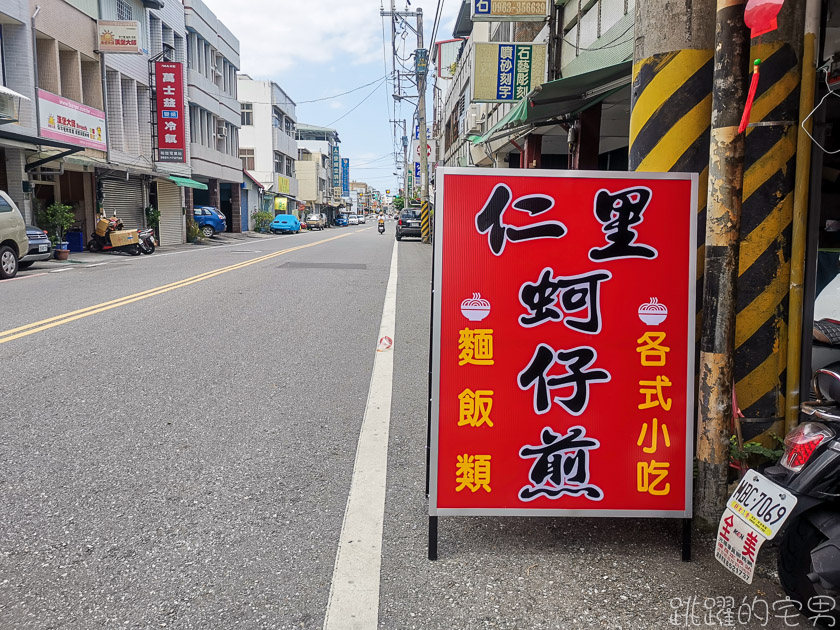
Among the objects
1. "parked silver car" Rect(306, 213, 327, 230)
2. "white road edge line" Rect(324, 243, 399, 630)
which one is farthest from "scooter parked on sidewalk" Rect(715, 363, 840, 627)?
"parked silver car" Rect(306, 213, 327, 230)

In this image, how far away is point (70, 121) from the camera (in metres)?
21.5

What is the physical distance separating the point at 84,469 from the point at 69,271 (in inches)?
515

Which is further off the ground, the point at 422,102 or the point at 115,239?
the point at 422,102

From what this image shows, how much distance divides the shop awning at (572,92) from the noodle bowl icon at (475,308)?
15.8 feet

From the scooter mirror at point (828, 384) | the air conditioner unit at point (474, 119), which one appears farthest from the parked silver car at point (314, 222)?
the scooter mirror at point (828, 384)

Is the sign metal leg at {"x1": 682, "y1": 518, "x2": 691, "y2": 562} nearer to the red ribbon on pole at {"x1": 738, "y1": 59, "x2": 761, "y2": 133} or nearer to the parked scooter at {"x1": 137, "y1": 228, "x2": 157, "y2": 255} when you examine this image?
the red ribbon on pole at {"x1": 738, "y1": 59, "x2": 761, "y2": 133}

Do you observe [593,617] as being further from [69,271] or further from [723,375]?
[69,271]

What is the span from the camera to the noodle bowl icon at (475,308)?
2.86 m

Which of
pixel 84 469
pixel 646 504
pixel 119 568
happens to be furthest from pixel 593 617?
pixel 84 469

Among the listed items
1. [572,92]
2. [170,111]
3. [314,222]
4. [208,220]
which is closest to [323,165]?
[314,222]

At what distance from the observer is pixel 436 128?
168 feet

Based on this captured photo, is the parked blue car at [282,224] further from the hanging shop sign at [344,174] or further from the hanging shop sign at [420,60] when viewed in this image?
the hanging shop sign at [344,174]

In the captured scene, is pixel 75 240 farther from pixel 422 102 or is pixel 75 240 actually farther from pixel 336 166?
pixel 336 166

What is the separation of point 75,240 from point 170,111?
7.88 metres
